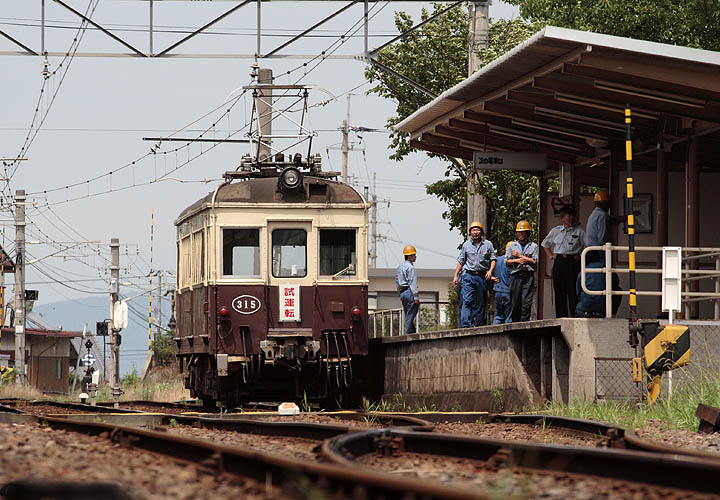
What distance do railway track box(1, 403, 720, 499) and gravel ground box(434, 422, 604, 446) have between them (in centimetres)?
8

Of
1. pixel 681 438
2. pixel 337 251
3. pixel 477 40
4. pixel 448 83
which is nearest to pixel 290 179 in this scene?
pixel 337 251

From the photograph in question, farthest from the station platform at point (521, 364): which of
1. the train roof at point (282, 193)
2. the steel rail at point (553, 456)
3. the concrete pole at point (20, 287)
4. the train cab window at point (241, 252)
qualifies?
the concrete pole at point (20, 287)

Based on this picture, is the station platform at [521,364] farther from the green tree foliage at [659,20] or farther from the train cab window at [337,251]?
the green tree foliage at [659,20]

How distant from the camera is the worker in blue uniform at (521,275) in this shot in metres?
16.4

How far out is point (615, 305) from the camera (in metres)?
14.9

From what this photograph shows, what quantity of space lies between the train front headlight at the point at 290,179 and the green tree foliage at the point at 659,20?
22688mm

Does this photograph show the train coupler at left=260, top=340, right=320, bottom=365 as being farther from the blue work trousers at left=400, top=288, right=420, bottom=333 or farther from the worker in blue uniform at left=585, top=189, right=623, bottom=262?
the worker in blue uniform at left=585, top=189, right=623, bottom=262

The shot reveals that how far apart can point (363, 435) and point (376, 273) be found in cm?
4270

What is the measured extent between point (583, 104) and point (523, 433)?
246 inches

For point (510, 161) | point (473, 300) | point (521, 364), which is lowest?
point (521, 364)

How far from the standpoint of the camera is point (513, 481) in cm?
635

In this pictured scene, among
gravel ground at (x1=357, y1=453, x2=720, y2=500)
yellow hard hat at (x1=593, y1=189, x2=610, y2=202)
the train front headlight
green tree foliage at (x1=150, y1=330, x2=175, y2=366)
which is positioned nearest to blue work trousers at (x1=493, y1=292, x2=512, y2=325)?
yellow hard hat at (x1=593, y1=189, x2=610, y2=202)

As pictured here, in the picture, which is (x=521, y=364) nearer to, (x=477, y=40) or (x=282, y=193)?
(x=282, y=193)

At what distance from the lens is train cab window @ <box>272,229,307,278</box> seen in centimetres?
1722
